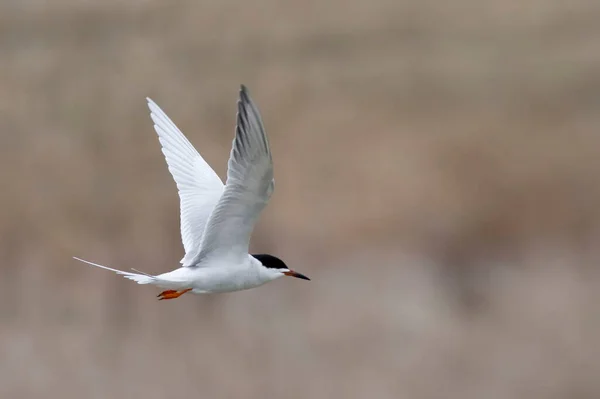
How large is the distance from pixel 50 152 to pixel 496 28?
11.8 feet

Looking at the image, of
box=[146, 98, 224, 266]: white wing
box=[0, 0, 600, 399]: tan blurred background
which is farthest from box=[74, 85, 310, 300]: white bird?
box=[0, 0, 600, 399]: tan blurred background

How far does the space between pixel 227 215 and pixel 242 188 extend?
17cm

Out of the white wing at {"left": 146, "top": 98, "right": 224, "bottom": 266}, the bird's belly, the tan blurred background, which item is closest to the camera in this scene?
the bird's belly

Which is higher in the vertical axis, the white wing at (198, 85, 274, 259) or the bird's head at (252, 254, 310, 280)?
the white wing at (198, 85, 274, 259)

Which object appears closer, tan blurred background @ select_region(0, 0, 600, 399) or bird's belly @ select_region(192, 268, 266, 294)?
bird's belly @ select_region(192, 268, 266, 294)

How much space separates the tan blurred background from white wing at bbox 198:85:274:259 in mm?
4148

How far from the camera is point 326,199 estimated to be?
27.7 ft

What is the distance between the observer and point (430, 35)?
882 centimetres

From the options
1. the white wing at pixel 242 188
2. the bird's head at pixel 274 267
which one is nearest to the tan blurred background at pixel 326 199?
the bird's head at pixel 274 267

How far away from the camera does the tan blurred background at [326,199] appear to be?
8.07 meters

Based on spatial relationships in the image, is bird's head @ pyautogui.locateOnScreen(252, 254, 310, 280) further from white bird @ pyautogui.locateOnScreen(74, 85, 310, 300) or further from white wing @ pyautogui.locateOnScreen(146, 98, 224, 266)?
white wing @ pyautogui.locateOnScreen(146, 98, 224, 266)

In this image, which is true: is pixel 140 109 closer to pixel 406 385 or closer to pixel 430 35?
pixel 430 35

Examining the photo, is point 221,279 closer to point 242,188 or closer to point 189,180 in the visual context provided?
point 242,188

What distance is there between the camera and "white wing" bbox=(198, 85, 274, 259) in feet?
11.5
